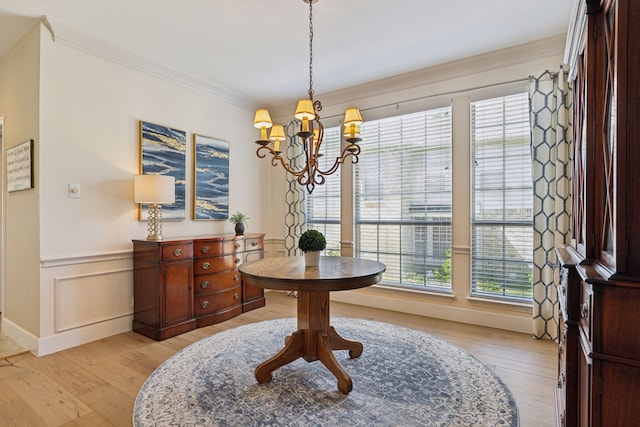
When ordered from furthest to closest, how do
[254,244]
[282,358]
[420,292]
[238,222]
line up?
Result: [254,244], [238,222], [420,292], [282,358]

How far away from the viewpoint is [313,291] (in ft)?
6.55

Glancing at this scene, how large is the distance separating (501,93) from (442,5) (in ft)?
4.01

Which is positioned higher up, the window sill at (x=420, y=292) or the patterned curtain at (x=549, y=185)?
the patterned curtain at (x=549, y=185)

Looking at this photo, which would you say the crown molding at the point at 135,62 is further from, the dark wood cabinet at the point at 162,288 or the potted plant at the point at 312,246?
the potted plant at the point at 312,246

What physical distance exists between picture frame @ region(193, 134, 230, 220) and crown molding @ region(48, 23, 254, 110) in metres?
0.58

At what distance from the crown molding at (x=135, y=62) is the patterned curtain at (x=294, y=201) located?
0.90 meters

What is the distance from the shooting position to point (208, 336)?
310cm

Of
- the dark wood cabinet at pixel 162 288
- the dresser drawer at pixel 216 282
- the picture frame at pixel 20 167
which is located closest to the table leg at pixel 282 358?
the dark wood cabinet at pixel 162 288

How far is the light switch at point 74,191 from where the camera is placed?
289cm

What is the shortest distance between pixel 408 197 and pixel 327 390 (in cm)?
238

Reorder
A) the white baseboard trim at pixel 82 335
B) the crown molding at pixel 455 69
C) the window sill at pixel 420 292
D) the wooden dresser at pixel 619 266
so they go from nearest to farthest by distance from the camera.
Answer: the wooden dresser at pixel 619 266, the white baseboard trim at pixel 82 335, the crown molding at pixel 455 69, the window sill at pixel 420 292

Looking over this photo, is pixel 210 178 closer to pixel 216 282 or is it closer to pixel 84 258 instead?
pixel 216 282

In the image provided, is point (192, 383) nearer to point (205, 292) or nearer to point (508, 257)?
point (205, 292)

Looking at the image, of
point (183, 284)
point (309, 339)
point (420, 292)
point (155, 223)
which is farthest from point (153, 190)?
point (420, 292)
